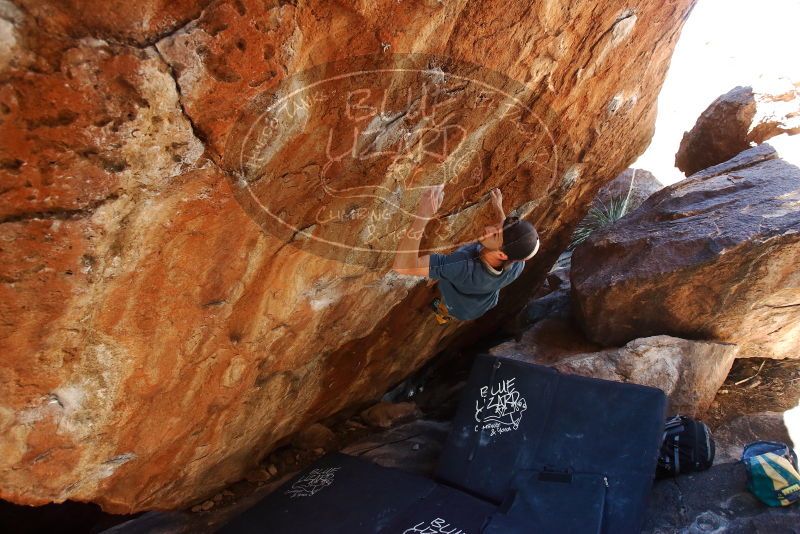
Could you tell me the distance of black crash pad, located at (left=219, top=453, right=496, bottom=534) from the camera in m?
3.00

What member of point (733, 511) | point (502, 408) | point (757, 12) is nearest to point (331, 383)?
point (502, 408)

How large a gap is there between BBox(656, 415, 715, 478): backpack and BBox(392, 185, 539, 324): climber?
54.1 inches

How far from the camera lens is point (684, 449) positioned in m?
3.19

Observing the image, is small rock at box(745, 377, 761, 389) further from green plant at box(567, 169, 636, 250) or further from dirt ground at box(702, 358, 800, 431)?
green plant at box(567, 169, 636, 250)

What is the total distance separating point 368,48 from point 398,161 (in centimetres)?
71

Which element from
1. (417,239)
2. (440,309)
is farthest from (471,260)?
(440,309)

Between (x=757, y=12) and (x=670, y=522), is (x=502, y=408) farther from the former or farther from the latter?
(x=757, y=12)

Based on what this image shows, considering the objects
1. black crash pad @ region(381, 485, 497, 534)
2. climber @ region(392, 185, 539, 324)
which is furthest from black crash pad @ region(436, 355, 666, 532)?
climber @ region(392, 185, 539, 324)

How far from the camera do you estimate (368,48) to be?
1920mm

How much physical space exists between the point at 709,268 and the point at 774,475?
1.45 m

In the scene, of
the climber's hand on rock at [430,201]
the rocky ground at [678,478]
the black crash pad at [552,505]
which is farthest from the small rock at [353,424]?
the climber's hand on rock at [430,201]

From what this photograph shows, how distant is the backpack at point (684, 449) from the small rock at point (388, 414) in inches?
77.7

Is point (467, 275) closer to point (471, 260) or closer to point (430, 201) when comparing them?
point (471, 260)

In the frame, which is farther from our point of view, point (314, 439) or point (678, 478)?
point (314, 439)
